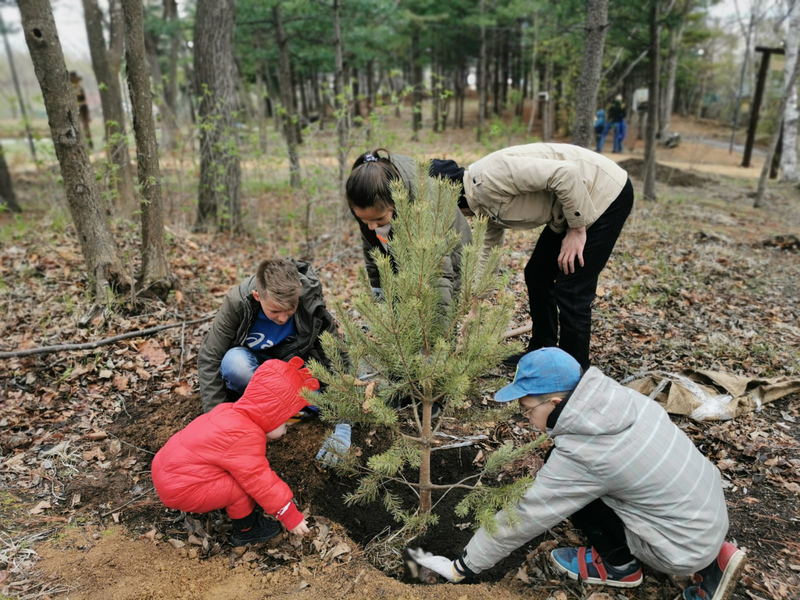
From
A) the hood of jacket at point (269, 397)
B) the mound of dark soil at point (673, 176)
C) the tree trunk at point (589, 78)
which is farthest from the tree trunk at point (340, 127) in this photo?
the mound of dark soil at point (673, 176)

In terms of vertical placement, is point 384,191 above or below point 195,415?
above

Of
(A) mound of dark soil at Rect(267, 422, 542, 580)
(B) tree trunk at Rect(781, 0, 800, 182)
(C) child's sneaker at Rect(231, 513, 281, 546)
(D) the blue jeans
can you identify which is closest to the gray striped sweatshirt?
(A) mound of dark soil at Rect(267, 422, 542, 580)

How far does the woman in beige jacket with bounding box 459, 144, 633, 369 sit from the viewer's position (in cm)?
251

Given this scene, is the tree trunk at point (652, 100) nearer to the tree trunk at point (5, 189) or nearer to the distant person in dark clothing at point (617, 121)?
the distant person in dark clothing at point (617, 121)

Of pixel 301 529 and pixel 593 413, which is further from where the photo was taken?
pixel 301 529

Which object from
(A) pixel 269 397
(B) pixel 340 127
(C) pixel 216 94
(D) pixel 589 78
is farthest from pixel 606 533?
(C) pixel 216 94

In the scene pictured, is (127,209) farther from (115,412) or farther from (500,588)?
(500,588)

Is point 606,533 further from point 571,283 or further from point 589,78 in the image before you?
point 589,78

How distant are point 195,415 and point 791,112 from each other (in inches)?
604

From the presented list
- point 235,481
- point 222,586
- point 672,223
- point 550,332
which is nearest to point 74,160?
point 235,481

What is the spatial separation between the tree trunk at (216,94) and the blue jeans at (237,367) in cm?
435

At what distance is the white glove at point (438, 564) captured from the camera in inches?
87.7

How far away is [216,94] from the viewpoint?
7.09m

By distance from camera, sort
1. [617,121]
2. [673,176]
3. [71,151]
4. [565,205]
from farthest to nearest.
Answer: [617,121], [673,176], [71,151], [565,205]
